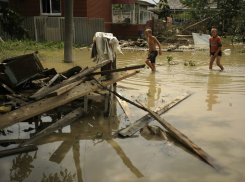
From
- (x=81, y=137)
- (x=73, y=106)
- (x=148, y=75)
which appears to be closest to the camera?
(x=81, y=137)

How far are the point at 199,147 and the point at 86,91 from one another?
6.99 ft

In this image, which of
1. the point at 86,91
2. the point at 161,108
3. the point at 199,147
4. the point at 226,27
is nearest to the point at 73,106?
the point at 86,91

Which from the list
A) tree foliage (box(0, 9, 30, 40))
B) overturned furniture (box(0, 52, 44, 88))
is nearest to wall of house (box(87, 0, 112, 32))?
tree foliage (box(0, 9, 30, 40))

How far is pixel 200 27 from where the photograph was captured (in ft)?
85.8

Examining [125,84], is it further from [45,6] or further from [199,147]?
[45,6]

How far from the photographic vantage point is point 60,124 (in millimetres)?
4730

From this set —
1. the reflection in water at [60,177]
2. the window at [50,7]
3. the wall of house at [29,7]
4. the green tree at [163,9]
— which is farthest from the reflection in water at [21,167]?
the wall of house at [29,7]

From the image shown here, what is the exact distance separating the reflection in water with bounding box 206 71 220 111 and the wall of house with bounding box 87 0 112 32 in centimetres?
1315

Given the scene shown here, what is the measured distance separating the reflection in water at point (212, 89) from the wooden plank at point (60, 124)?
2868 millimetres

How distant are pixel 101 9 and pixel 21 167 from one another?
20645mm

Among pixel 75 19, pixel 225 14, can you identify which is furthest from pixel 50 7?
pixel 225 14

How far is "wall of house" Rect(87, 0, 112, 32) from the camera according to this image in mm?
20750

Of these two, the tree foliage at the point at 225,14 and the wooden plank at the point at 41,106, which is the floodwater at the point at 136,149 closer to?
the wooden plank at the point at 41,106

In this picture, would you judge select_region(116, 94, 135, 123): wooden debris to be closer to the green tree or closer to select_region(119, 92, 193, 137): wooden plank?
select_region(119, 92, 193, 137): wooden plank
